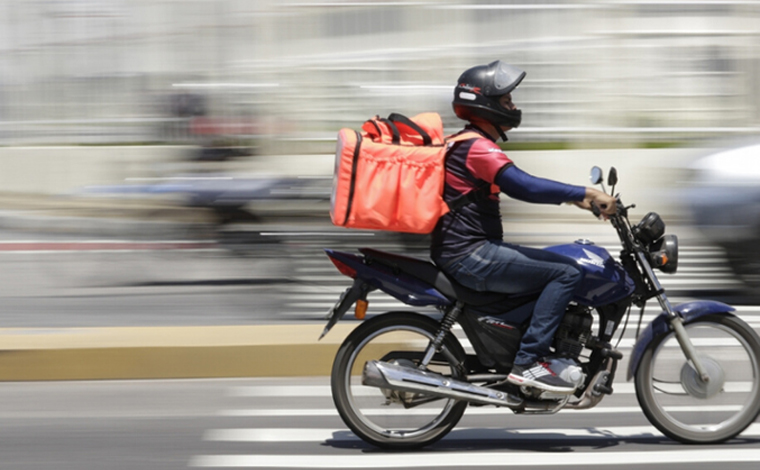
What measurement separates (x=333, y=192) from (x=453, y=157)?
0.57 metres

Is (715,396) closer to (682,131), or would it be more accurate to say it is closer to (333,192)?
(333,192)

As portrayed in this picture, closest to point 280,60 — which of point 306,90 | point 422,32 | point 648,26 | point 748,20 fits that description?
point 306,90

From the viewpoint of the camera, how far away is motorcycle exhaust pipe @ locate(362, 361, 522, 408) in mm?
5348

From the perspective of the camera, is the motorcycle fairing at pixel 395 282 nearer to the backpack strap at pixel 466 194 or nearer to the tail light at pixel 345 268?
the tail light at pixel 345 268

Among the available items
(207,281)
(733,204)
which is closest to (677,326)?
(733,204)

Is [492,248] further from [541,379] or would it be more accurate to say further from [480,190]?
[541,379]

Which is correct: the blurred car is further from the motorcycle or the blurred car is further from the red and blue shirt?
the red and blue shirt

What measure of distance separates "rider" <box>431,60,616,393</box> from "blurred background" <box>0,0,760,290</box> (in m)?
11.6

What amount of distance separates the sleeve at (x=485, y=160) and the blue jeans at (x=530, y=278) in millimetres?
354

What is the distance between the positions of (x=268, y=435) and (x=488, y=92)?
6.70ft

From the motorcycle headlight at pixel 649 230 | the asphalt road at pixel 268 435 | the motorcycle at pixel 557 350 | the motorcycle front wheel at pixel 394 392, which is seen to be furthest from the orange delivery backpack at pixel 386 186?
the asphalt road at pixel 268 435

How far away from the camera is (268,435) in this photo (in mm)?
5785

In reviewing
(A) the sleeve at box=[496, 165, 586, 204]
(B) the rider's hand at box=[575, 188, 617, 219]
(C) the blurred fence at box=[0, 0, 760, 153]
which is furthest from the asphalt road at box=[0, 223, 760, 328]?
(C) the blurred fence at box=[0, 0, 760, 153]

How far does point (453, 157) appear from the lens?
523 cm
